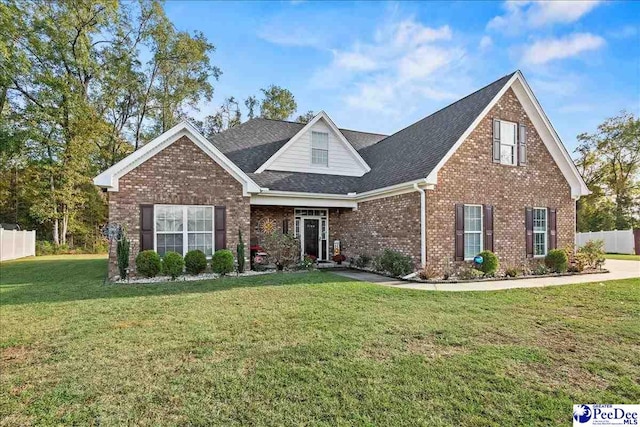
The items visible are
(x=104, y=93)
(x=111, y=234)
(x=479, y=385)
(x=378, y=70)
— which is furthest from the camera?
(x=104, y=93)

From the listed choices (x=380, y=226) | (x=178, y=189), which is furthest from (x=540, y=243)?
(x=178, y=189)

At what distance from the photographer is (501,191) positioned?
1198 centimetres

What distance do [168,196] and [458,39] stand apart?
10321 mm

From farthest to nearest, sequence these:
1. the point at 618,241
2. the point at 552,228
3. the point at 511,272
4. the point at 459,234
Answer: the point at 618,241
the point at 552,228
the point at 459,234
the point at 511,272

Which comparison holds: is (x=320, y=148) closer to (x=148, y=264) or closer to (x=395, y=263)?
(x=395, y=263)

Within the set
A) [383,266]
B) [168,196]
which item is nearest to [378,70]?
[383,266]

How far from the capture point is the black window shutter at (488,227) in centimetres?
1163

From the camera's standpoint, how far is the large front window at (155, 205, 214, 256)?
11.1 meters

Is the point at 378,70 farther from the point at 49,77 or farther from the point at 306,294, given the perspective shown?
the point at 49,77

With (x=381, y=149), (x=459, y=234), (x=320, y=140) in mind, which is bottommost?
(x=459, y=234)

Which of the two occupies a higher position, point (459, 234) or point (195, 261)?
point (459, 234)

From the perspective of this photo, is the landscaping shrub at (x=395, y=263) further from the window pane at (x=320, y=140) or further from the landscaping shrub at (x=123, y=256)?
the landscaping shrub at (x=123, y=256)

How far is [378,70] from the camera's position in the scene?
44.8 ft

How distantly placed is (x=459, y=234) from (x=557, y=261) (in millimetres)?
3758
